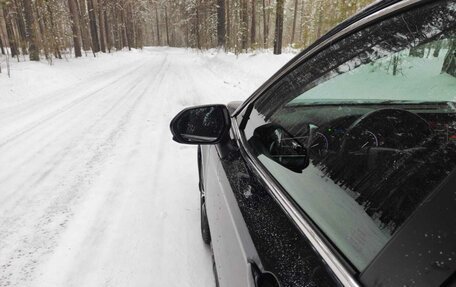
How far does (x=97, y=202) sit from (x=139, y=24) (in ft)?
231

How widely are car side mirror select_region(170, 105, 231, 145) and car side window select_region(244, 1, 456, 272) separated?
1.54ft

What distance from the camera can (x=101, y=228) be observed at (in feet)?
9.87

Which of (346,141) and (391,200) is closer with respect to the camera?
(391,200)

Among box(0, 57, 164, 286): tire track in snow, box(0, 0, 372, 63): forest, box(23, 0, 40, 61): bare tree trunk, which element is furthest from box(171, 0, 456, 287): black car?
box(23, 0, 40, 61): bare tree trunk

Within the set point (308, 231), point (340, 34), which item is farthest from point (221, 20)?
point (308, 231)

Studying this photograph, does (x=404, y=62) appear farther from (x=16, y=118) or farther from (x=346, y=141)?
(x=16, y=118)

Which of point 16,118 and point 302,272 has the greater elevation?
point 302,272

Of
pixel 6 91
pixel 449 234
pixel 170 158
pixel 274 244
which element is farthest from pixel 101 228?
pixel 6 91

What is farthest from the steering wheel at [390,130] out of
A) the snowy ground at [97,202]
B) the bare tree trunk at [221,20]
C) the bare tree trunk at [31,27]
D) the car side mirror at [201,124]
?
the bare tree trunk at [221,20]

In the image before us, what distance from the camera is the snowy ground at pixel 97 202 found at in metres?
2.48

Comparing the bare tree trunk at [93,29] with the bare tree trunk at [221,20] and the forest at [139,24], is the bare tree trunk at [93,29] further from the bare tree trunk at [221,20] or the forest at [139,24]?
the bare tree trunk at [221,20]

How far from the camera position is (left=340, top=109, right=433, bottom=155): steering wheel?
3.34 feet

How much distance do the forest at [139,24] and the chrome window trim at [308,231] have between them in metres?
9.79

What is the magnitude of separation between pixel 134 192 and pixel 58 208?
77 centimetres
